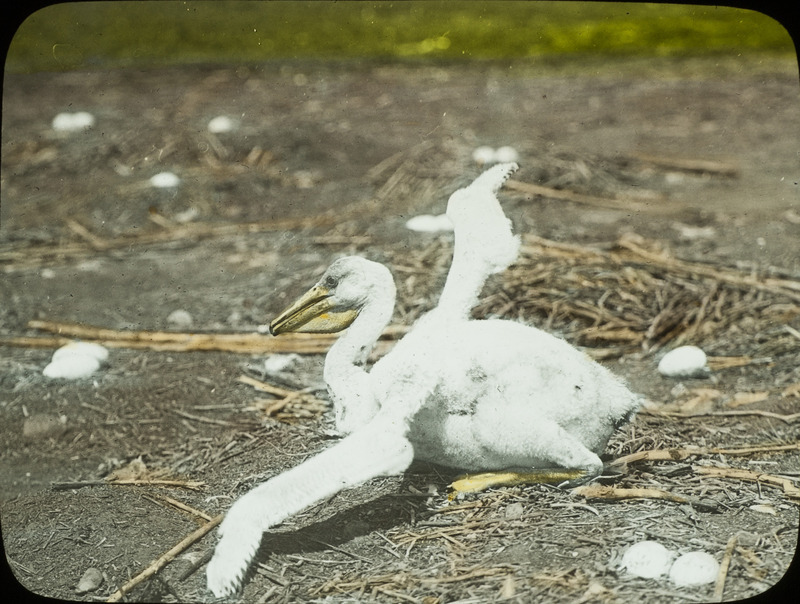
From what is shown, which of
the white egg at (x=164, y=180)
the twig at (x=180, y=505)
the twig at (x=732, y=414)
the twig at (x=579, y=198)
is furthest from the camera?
the white egg at (x=164, y=180)

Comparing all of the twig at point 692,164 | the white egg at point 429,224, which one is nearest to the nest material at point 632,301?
the white egg at point 429,224

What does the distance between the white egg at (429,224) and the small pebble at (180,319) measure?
160cm

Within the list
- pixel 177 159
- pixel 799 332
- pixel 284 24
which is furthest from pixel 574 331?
pixel 284 24

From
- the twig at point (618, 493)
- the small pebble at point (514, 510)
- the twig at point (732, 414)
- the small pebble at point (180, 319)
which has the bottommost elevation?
the small pebble at point (180, 319)

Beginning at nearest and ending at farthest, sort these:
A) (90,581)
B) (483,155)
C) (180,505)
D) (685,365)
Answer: (90,581), (180,505), (685,365), (483,155)

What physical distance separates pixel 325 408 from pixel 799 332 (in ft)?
8.21

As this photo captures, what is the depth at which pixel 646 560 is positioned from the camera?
9.88 ft

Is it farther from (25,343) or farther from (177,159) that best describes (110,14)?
(25,343)

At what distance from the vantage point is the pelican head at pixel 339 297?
3.62 meters

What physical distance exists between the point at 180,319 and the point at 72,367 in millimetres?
729

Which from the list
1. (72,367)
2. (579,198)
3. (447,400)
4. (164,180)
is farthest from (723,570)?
(164,180)

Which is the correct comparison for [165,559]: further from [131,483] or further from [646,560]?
[646,560]

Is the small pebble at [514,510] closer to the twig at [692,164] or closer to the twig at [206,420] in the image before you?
the twig at [206,420]

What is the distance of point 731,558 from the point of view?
305 centimetres
